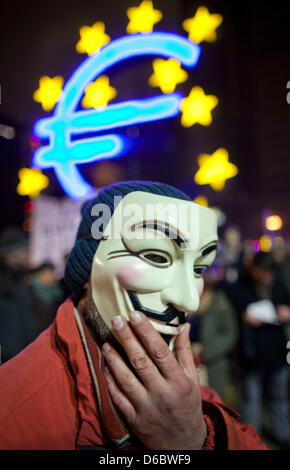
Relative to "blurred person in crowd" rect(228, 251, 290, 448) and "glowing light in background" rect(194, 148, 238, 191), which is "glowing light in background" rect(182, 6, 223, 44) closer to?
"glowing light in background" rect(194, 148, 238, 191)

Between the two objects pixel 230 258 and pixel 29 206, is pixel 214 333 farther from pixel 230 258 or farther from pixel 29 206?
pixel 29 206

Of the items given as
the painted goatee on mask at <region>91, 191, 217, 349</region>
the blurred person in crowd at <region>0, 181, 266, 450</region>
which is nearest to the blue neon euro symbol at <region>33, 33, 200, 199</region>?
the blurred person in crowd at <region>0, 181, 266, 450</region>

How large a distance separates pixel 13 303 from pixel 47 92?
1.29 metres

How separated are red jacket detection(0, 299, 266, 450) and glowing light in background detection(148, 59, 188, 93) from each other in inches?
64.1

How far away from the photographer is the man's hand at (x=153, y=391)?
767 mm

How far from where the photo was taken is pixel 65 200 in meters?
2.49

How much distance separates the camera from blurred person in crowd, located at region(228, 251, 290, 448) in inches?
96.3

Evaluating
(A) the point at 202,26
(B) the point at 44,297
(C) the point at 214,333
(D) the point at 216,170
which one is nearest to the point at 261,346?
(C) the point at 214,333

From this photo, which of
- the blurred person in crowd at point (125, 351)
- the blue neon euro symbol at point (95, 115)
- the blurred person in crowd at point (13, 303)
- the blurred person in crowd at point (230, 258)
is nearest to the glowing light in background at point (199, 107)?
the blue neon euro symbol at point (95, 115)

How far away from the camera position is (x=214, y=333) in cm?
234

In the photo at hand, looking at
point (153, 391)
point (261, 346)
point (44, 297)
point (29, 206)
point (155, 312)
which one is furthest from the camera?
point (29, 206)

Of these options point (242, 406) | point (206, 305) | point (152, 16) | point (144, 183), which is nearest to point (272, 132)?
point (152, 16)

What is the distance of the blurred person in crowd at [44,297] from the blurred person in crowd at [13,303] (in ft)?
0.14

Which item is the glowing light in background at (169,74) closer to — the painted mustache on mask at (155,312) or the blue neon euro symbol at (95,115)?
the blue neon euro symbol at (95,115)
